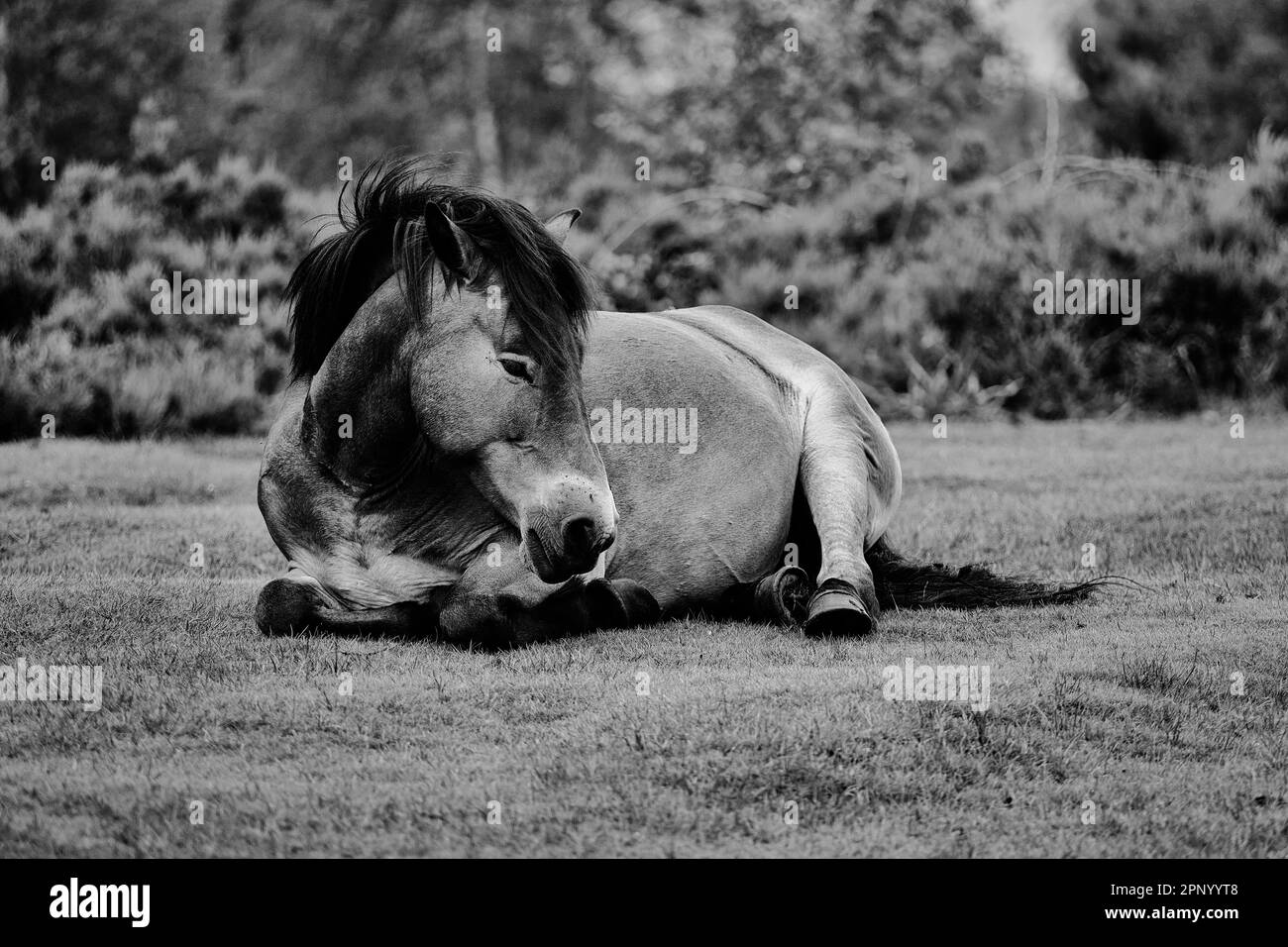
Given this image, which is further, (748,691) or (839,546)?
(839,546)

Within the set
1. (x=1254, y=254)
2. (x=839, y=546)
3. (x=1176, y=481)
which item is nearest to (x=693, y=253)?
(x=1254, y=254)

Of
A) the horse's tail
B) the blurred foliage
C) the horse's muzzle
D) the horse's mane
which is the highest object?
the blurred foliage

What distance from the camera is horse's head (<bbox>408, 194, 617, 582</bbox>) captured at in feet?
17.3

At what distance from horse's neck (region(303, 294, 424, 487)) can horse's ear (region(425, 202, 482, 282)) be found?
0.33 meters

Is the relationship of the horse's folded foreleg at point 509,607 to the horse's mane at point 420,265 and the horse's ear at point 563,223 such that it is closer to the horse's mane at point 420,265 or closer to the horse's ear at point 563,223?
the horse's mane at point 420,265

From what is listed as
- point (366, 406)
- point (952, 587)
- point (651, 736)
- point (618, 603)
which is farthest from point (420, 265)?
point (952, 587)

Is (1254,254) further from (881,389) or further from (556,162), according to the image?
(556,162)

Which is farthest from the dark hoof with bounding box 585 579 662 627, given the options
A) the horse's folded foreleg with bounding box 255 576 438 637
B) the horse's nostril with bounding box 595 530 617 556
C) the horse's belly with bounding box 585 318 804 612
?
the horse's nostril with bounding box 595 530 617 556

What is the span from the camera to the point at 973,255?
54.5ft

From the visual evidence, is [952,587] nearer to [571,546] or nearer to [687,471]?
[687,471]

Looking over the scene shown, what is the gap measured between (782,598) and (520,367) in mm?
1776

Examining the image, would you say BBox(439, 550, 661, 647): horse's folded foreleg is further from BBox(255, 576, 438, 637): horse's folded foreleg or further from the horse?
BBox(255, 576, 438, 637): horse's folded foreleg

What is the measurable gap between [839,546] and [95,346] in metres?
8.48
